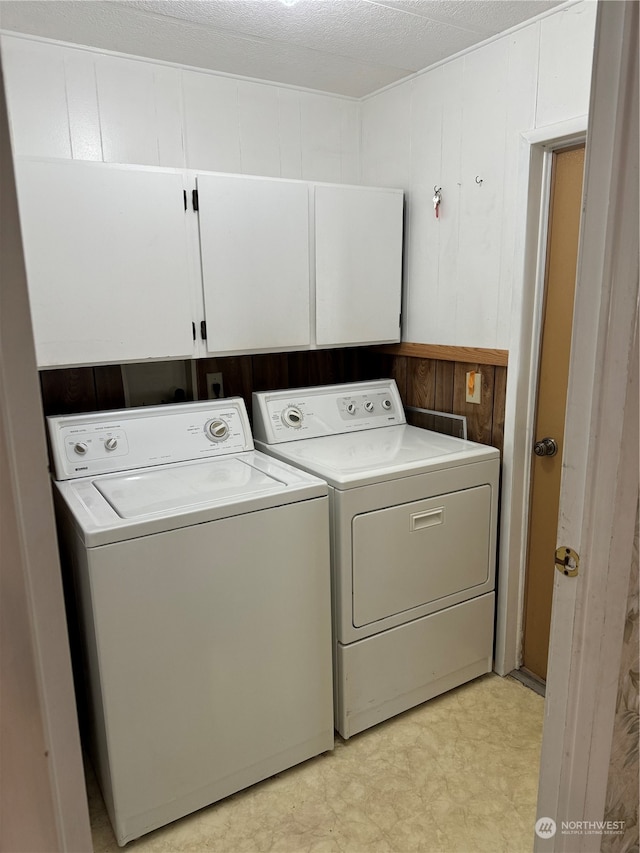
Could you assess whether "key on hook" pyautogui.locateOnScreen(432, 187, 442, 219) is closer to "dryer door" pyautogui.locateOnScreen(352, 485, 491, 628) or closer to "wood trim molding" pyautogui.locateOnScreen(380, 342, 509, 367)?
"wood trim molding" pyautogui.locateOnScreen(380, 342, 509, 367)

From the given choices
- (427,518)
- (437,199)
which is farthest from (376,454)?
(437,199)

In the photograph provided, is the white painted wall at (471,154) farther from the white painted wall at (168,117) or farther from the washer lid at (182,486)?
the washer lid at (182,486)

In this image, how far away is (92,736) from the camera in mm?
1858

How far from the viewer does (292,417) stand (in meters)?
2.38

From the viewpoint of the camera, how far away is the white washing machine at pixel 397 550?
194cm

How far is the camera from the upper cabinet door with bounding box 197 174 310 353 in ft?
6.77

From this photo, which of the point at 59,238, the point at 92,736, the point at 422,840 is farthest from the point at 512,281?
the point at 92,736

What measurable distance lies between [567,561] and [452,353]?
143 centimetres

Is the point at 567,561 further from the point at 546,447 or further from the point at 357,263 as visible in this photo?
the point at 357,263

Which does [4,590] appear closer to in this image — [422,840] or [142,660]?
[142,660]

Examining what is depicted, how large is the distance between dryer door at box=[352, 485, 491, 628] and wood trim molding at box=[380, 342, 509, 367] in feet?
1.58

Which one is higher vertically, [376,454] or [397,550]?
[376,454]

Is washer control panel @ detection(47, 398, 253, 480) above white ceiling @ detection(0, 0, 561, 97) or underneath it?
underneath

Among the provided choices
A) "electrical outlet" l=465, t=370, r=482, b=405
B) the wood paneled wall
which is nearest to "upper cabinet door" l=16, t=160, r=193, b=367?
the wood paneled wall
